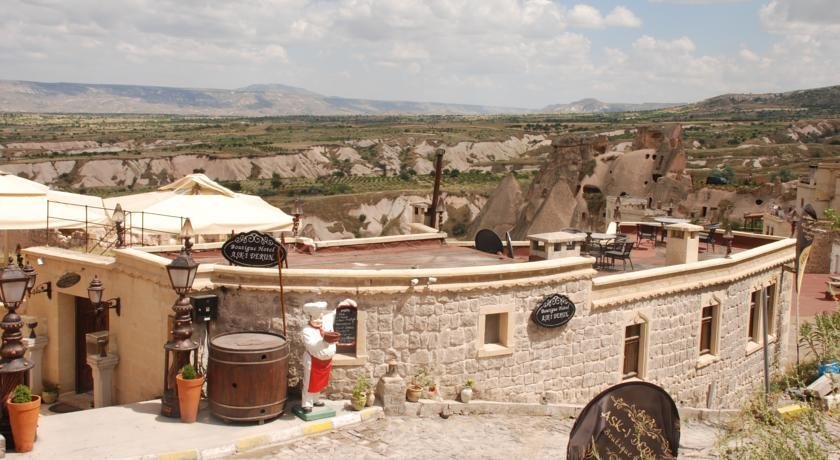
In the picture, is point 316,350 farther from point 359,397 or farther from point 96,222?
point 96,222

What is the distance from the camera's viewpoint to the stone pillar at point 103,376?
1467 centimetres

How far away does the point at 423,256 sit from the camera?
18438mm

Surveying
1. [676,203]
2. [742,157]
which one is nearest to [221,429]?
[676,203]

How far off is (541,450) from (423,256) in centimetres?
698

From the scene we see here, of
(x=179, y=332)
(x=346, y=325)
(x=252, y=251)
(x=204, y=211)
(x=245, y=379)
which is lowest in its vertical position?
(x=245, y=379)

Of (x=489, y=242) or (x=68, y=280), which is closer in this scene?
(x=68, y=280)

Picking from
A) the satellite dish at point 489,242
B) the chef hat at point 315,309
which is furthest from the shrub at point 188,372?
the satellite dish at point 489,242

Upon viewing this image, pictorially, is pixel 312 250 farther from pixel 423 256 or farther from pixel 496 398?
pixel 496 398

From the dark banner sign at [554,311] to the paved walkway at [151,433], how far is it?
379 cm

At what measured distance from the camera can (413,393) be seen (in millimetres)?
13367

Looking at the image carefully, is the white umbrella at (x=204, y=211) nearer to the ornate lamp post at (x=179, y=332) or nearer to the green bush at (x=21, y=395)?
the ornate lamp post at (x=179, y=332)

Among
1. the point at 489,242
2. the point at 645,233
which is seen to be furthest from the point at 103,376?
the point at 645,233

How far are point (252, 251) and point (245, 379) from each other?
2568 mm

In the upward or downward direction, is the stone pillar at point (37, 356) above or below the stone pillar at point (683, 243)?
below
